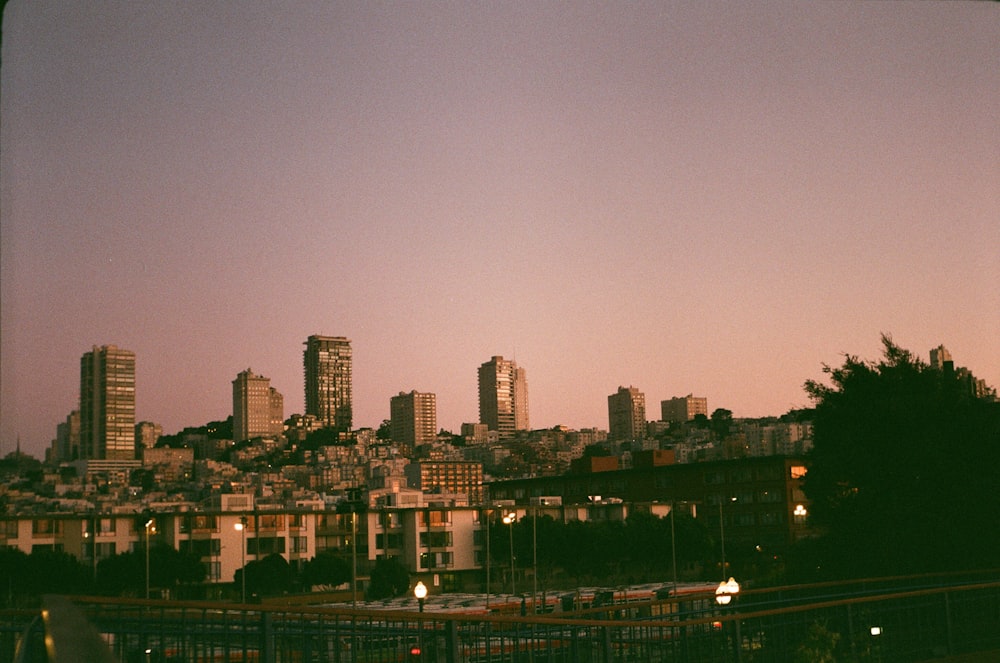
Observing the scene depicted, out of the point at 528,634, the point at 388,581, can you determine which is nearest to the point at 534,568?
the point at 388,581

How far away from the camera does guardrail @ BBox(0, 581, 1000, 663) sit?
7.49 meters

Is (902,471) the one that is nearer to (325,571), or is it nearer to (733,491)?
(325,571)

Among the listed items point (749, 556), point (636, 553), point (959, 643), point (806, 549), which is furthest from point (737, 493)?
point (959, 643)

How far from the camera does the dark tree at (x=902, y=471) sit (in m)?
18.9

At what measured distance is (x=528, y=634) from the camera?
925 cm

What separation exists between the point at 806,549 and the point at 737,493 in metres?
81.3

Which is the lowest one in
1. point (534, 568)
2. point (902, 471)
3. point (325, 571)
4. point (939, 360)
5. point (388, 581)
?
point (388, 581)

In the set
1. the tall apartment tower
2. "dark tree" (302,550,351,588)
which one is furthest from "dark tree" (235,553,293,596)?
the tall apartment tower

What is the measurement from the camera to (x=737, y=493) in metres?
101

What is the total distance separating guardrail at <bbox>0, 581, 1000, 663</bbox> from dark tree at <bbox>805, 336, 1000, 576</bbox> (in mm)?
4891

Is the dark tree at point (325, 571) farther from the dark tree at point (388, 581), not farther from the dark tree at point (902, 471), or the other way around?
the dark tree at point (902, 471)

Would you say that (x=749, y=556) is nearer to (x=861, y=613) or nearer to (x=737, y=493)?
(x=737, y=493)

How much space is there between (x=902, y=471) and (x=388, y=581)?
64.2 metres

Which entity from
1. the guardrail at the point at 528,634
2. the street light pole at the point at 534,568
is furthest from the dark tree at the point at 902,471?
the street light pole at the point at 534,568
